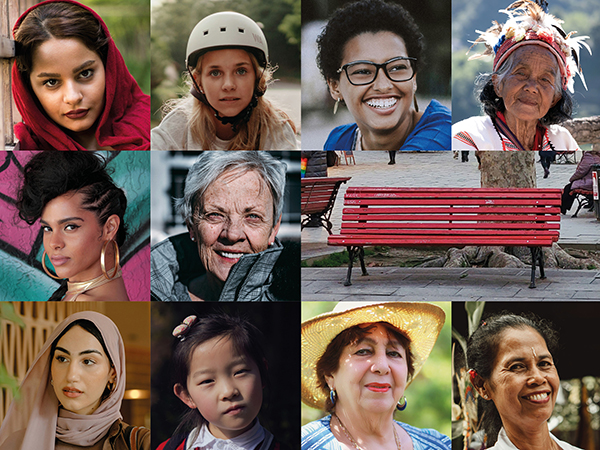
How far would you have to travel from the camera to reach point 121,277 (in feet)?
17.1

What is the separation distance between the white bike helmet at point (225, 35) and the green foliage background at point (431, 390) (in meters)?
2.30

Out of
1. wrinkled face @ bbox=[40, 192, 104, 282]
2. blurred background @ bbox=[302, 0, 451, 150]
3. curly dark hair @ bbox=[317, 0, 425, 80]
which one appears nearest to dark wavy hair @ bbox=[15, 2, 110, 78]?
wrinkled face @ bbox=[40, 192, 104, 282]

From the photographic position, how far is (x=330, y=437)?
5.12 meters

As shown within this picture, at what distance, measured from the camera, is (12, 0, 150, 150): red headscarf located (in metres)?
5.12

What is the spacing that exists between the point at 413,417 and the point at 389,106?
108 inches

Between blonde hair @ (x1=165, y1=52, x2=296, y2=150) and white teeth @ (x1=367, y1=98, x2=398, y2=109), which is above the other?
white teeth @ (x1=367, y1=98, x2=398, y2=109)

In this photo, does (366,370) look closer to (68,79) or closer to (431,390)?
(431,390)

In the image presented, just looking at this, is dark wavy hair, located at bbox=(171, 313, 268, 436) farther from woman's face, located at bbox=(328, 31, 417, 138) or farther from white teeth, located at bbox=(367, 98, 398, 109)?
white teeth, located at bbox=(367, 98, 398, 109)

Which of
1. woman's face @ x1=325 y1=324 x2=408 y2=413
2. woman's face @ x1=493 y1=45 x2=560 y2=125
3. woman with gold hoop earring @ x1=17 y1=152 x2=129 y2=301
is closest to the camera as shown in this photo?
woman's face @ x1=325 y1=324 x2=408 y2=413

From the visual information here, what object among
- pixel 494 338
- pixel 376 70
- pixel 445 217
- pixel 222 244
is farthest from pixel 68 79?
pixel 494 338

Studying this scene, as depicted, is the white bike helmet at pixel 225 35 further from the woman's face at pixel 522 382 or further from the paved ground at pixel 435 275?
the woman's face at pixel 522 382

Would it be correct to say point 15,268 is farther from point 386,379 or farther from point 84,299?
point 386,379

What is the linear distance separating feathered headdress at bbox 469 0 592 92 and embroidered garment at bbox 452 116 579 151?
17.2 inches

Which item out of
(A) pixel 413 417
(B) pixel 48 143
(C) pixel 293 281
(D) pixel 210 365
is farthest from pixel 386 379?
(B) pixel 48 143
